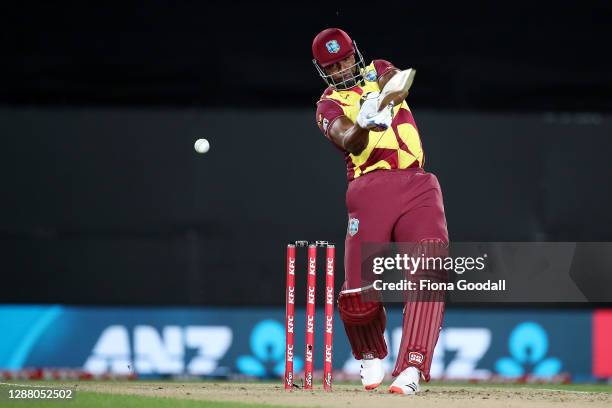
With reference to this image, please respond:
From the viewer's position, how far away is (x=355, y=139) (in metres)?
5.06

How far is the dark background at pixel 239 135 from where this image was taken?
328 inches

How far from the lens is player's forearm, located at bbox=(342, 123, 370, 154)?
16.5ft

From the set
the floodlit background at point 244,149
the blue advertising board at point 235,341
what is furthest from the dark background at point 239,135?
the blue advertising board at point 235,341

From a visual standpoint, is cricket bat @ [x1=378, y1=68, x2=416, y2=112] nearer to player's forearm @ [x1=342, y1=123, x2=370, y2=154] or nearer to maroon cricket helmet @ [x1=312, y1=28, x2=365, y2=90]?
player's forearm @ [x1=342, y1=123, x2=370, y2=154]

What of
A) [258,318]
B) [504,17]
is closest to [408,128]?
[258,318]

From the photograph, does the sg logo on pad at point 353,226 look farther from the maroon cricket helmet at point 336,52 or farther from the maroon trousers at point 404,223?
the maroon cricket helmet at point 336,52

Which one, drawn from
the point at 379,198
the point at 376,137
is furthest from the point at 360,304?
the point at 376,137

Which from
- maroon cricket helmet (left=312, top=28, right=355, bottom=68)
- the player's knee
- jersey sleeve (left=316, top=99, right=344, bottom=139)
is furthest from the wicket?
maroon cricket helmet (left=312, top=28, right=355, bottom=68)

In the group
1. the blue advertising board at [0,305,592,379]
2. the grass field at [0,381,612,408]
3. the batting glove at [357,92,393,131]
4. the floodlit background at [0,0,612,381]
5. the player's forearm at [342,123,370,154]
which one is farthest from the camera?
the floodlit background at [0,0,612,381]

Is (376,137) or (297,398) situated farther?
(376,137)

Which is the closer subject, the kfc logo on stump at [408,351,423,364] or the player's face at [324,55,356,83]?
the kfc logo on stump at [408,351,423,364]

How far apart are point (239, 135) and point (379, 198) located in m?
3.37

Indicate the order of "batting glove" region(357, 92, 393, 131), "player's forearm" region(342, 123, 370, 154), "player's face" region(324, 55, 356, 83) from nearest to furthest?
"batting glove" region(357, 92, 393, 131), "player's forearm" region(342, 123, 370, 154), "player's face" region(324, 55, 356, 83)

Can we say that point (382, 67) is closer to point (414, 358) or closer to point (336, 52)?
point (336, 52)
